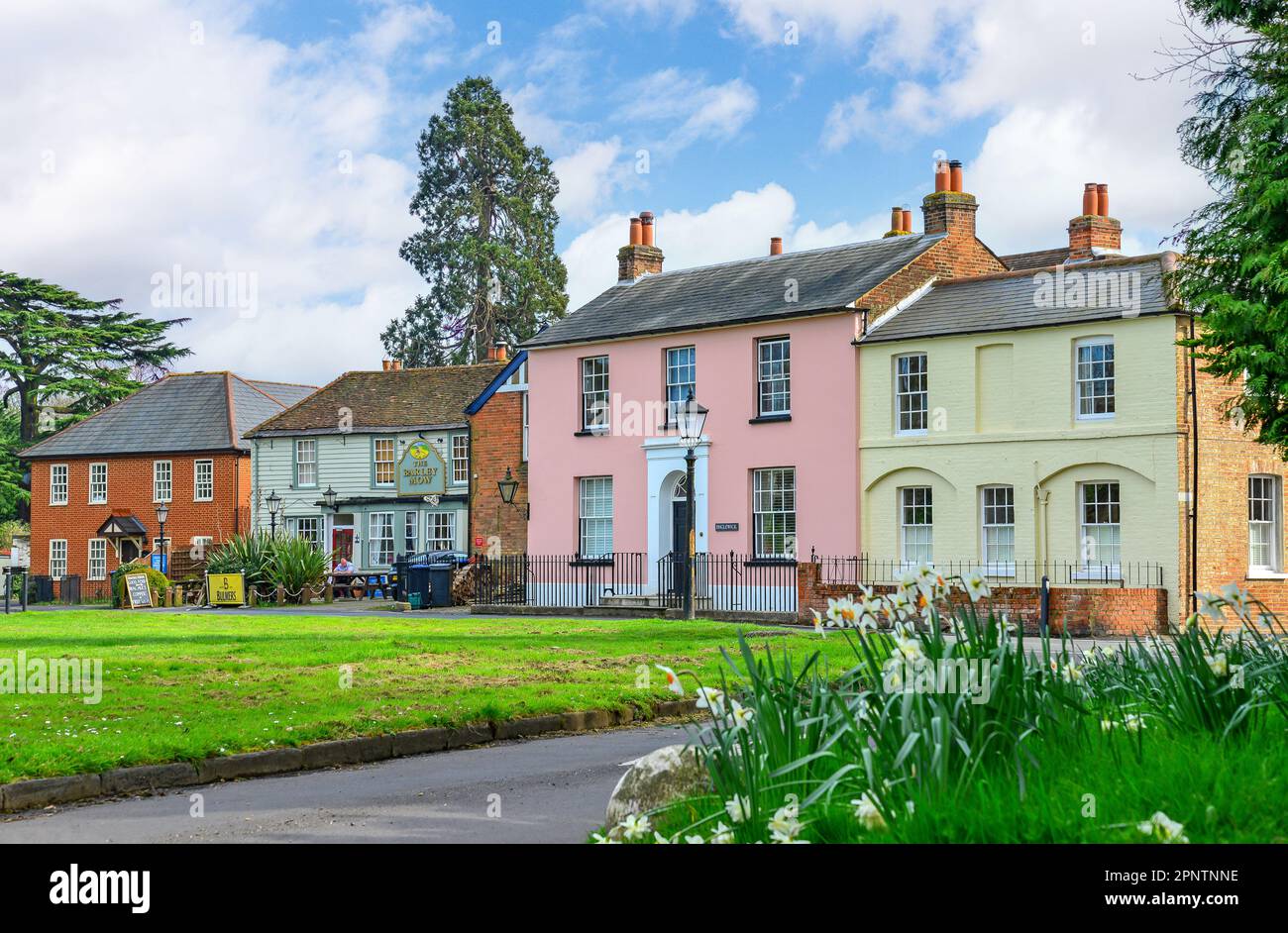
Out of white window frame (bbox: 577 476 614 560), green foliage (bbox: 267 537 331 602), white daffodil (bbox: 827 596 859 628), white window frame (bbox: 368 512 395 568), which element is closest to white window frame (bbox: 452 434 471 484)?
white window frame (bbox: 368 512 395 568)

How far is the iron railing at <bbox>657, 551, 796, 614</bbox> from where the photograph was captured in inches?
1278

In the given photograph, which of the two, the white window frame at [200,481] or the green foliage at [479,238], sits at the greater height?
the green foliage at [479,238]

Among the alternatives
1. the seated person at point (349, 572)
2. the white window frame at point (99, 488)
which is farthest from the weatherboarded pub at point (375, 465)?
the white window frame at point (99, 488)

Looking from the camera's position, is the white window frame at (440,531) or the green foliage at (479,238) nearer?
the white window frame at (440,531)

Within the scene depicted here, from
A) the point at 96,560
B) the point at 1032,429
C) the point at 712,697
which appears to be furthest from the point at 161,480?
the point at 712,697

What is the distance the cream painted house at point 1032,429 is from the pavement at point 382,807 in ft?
63.0

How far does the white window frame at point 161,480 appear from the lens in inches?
2207

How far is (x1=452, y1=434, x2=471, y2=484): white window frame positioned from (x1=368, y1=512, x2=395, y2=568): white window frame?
300 cm

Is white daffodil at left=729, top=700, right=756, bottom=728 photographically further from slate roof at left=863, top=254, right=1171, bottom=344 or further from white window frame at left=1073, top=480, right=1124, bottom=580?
slate roof at left=863, top=254, right=1171, bottom=344

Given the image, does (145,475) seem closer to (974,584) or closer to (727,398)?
(727,398)

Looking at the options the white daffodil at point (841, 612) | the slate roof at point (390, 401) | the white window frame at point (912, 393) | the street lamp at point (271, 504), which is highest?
the slate roof at point (390, 401)

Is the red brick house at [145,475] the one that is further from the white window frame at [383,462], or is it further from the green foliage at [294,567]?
the green foliage at [294,567]
